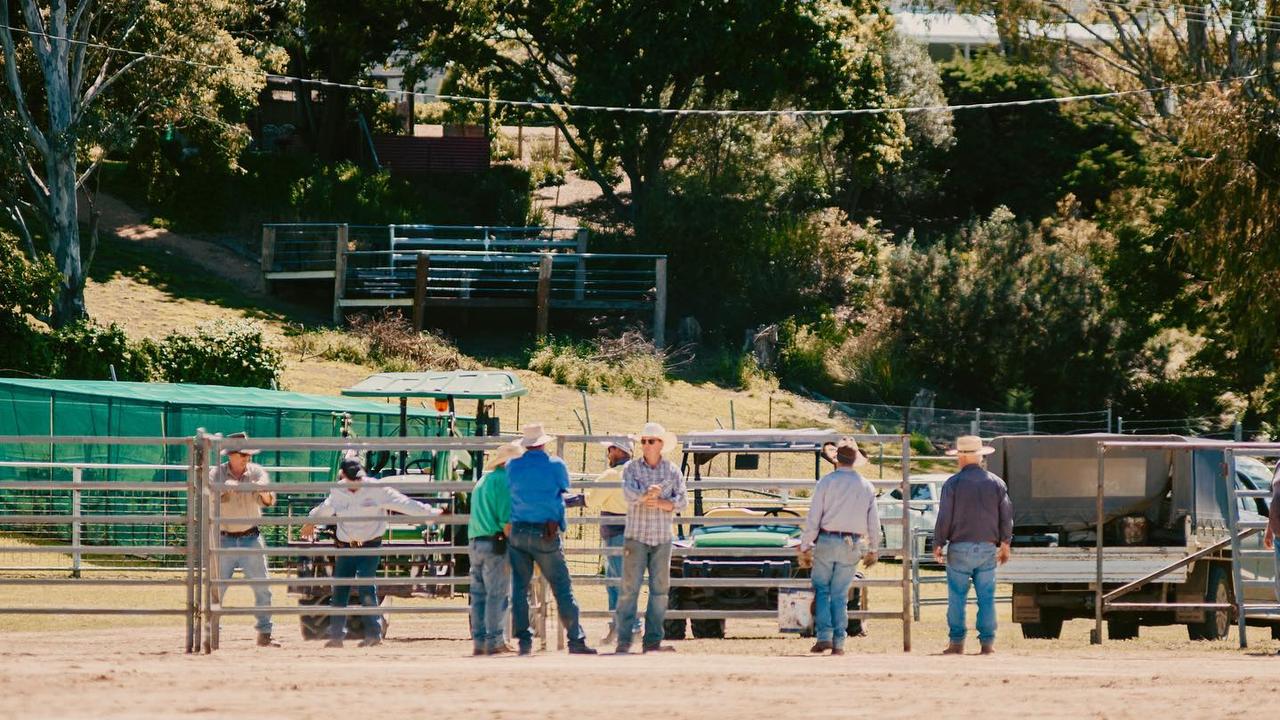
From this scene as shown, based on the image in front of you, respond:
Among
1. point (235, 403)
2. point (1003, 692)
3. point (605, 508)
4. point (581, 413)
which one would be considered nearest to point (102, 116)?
point (581, 413)

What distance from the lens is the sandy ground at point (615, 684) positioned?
33.7 ft

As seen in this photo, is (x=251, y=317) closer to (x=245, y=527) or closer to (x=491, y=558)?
(x=245, y=527)

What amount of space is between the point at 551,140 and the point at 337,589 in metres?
45.4

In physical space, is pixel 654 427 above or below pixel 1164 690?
above

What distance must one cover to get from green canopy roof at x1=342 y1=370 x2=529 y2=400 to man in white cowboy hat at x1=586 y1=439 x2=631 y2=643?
4107mm

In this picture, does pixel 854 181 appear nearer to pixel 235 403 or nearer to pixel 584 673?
pixel 235 403

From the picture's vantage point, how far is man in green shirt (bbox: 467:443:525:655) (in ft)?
44.7

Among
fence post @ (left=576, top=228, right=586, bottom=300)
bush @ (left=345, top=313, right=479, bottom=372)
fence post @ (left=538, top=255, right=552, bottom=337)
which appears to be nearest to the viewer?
bush @ (left=345, top=313, right=479, bottom=372)

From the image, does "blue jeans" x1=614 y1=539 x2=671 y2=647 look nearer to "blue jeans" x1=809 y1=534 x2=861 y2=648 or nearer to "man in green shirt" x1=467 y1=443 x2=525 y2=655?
"man in green shirt" x1=467 y1=443 x2=525 y2=655

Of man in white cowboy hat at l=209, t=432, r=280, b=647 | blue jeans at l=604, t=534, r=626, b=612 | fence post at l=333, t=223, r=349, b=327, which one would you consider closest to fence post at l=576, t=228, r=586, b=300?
fence post at l=333, t=223, r=349, b=327

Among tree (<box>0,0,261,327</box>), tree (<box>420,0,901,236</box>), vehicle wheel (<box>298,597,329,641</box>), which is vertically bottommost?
vehicle wheel (<box>298,597,329,641</box>)

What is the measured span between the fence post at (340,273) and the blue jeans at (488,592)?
85.6 ft

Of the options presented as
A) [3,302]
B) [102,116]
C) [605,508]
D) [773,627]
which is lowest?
[773,627]

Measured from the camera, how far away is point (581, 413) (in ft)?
112
